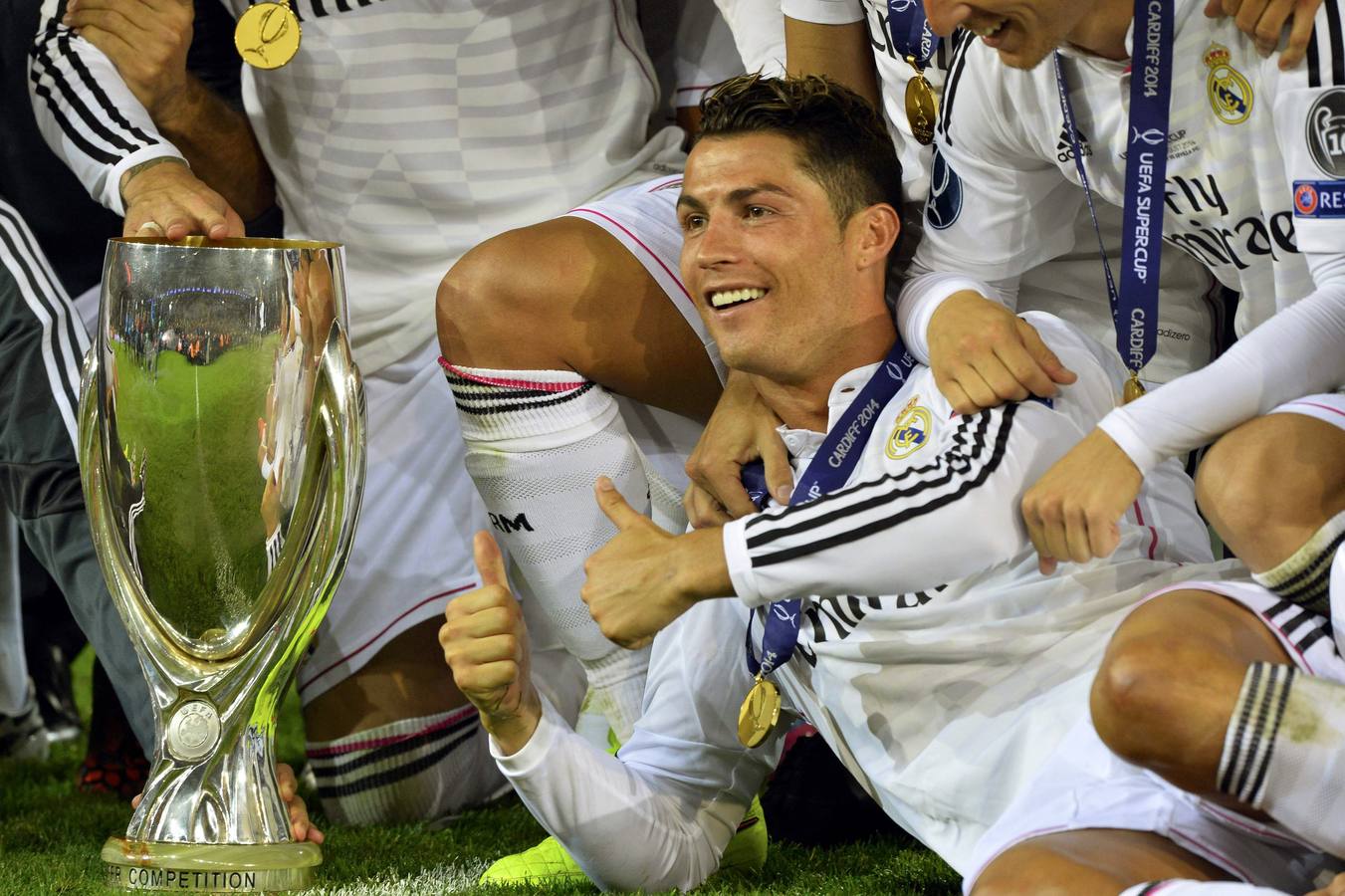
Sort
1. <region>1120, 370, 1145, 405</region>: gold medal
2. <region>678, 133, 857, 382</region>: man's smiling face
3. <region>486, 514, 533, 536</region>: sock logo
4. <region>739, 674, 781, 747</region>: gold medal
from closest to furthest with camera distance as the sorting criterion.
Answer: <region>1120, 370, 1145, 405</region>: gold medal
<region>739, 674, 781, 747</region>: gold medal
<region>678, 133, 857, 382</region>: man's smiling face
<region>486, 514, 533, 536</region>: sock logo

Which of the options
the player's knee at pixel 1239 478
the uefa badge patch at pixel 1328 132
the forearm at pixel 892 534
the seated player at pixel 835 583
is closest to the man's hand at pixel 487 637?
the seated player at pixel 835 583

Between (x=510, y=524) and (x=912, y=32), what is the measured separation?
0.88 m

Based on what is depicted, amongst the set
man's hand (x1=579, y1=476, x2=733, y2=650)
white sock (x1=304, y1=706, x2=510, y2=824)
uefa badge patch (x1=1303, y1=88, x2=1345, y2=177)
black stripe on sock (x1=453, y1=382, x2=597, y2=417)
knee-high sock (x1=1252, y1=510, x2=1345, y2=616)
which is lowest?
white sock (x1=304, y1=706, x2=510, y2=824)

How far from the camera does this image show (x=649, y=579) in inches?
69.6

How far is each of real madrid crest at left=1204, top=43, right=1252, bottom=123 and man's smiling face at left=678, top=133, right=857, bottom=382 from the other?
0.47 metres

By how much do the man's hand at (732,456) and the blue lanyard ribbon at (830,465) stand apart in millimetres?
97

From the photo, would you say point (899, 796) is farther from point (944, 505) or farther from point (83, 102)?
point (83, 102)

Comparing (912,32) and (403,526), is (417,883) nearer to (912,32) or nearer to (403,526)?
(403,526)

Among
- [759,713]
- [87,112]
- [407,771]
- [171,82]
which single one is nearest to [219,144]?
[171,82]

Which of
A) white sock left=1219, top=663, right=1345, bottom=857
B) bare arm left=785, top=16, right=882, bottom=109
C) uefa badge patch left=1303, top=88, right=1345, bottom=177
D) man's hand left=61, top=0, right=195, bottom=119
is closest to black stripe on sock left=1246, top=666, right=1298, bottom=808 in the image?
white sock left=1219, top=663, right=1345, bottom=857

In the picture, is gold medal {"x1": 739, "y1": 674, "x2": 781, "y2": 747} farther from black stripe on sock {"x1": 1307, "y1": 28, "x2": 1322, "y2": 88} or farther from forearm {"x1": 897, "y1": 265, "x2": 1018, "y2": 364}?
black stripe on sock {"x1": 1307, "y1": 28, "x2": 1322, "y2": 88}

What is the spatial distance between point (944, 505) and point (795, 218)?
543 mm

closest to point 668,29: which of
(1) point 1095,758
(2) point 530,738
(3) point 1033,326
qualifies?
(3) point 1033,326

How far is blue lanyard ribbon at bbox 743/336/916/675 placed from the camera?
6.53 feet
